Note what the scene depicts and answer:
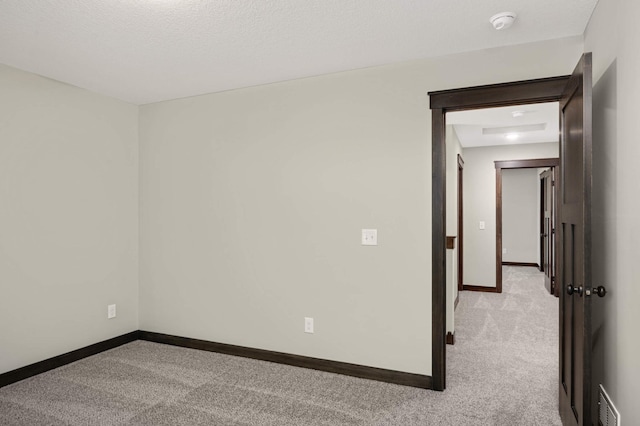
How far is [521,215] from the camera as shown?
31.2 feet

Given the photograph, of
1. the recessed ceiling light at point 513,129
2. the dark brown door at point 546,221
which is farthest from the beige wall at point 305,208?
the dark brown door at point 546,221

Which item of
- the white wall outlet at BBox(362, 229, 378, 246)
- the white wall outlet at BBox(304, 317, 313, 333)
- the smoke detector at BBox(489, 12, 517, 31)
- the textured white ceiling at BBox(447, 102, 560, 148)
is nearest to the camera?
the smoke detector at BBox(489, 12, 517, 31)

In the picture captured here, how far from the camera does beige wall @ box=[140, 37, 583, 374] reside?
2857 millimetres

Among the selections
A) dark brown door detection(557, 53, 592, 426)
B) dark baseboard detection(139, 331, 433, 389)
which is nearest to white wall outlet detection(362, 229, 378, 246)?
dark baseboard detection(139, 331, 433, 389)

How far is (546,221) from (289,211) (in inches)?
265

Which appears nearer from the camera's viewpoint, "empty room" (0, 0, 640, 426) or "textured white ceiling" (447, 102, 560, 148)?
"empty room" (0, 0, 640, 426)

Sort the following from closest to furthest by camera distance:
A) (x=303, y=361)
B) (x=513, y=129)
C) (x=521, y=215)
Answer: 1. (x=303, y=361)
2. (x=513, y=129)
3. (x=521, y=215)

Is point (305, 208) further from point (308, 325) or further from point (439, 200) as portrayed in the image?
point (439, 200)

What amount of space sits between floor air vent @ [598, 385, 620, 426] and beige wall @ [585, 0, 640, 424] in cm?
4

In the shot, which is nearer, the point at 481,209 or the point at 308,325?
the point at 308,325

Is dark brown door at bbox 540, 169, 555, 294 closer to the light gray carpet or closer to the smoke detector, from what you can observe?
the light gray carpet

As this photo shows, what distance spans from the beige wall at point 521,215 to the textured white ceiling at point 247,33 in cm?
762

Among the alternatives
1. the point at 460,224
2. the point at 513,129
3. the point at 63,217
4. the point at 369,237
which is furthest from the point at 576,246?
the point at 460,224

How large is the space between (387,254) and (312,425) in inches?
48.6
